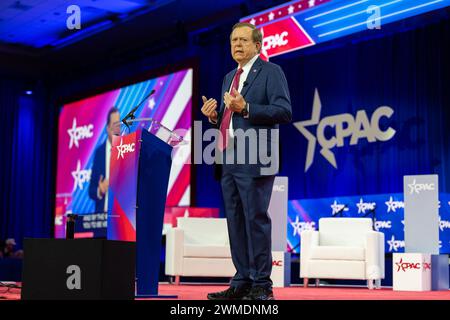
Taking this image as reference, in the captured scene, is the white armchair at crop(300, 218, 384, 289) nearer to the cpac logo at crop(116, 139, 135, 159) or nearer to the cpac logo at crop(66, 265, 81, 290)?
the cpac logo at crop(116, 139, 135, 159)

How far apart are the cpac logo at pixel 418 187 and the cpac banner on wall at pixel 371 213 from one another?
2.81 feet

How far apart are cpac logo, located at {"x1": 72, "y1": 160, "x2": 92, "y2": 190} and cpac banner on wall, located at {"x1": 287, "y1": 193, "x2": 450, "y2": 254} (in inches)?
157

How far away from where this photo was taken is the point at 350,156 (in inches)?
318

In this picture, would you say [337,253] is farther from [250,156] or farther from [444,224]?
[250,156]

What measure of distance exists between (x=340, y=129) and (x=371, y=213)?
1113mm

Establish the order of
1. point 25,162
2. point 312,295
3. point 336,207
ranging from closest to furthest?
1. point 312,295
2. point 336,207
3. point 25,162

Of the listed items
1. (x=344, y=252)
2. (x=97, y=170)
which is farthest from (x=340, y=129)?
(x=97, y=170)

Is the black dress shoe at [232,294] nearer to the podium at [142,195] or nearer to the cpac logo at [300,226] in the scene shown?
the podium at [142,195]

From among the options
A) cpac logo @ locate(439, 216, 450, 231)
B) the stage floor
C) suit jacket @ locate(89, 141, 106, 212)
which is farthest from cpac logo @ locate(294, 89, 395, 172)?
suit jacket @ locate(89, 141, 106, 212)

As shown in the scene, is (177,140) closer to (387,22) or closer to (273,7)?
(387,22)

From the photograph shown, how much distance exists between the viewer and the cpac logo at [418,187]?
6430 mm

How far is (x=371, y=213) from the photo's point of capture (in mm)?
7789

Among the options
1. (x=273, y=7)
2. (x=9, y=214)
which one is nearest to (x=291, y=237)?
(x=273, y=7)

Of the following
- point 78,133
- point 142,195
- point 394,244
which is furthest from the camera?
point 78,133
